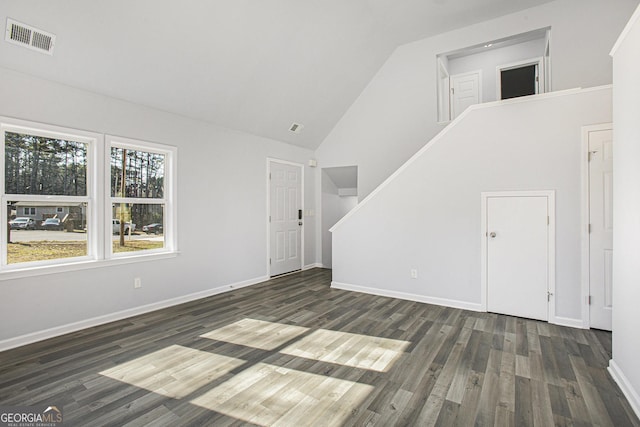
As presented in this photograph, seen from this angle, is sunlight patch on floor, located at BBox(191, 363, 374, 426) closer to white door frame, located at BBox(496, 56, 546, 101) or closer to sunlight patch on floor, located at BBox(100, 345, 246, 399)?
sunlight patch on floor, located at BBox(100, 345, 246, 399)

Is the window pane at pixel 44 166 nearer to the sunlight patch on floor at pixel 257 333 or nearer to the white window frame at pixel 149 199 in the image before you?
the white window frame at pixel 149 199

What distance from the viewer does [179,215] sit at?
13.7ft

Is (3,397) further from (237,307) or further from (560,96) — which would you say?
(560,96)

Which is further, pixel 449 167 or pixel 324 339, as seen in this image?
pixel 449 167

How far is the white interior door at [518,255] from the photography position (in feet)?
11.6

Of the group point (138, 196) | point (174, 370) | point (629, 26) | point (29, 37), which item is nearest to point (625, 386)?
point (629, 26)

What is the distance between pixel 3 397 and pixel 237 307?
2.19m

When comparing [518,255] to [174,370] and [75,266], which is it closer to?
[174,370]

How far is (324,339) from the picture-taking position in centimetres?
306

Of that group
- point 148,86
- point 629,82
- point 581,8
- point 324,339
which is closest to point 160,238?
point 148,86

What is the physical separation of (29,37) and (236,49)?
1.90m

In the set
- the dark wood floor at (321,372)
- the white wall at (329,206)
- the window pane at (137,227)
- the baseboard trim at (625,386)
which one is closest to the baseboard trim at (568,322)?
the dark wood floor at (321,372)

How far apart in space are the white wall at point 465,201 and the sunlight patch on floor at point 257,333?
1.78 metres

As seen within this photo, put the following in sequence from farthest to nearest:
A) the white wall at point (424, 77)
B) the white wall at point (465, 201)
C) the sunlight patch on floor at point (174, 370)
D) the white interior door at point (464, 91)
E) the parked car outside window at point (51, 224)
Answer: the white interior door at point (464, 91) < the white wall at point (424, 77) < the white wall at point (465, 201) < the parked car outside window at point (51, 224) < the sunlight patch on floor at point (174, 370)
